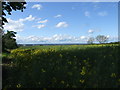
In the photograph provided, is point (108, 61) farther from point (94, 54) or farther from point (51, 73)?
point (51, 73)

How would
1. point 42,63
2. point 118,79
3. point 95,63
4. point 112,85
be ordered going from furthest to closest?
point 42,63 < point 95,63 < point 118,79 < point 112,85

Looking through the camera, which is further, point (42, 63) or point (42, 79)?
point (42, 63)

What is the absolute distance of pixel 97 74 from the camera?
605cm

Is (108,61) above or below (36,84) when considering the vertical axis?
above

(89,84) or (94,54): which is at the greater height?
(94,54)

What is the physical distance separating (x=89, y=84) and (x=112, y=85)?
67cm

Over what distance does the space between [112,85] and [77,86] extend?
102cm

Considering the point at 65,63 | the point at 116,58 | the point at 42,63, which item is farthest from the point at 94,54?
the point at 42,63

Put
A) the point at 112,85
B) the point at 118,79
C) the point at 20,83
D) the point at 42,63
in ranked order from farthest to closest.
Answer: the point at 42,63
the point at 20,83
the point at 118,79
the point at 112,85

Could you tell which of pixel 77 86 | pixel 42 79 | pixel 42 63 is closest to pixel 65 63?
pixel 42 63

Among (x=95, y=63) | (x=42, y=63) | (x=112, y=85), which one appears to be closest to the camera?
(x=112, y=85)

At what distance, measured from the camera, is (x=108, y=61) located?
7258 mm

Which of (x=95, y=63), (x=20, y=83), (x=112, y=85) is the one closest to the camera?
(x=112, y=85)

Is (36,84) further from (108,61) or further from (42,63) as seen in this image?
(108,61)
